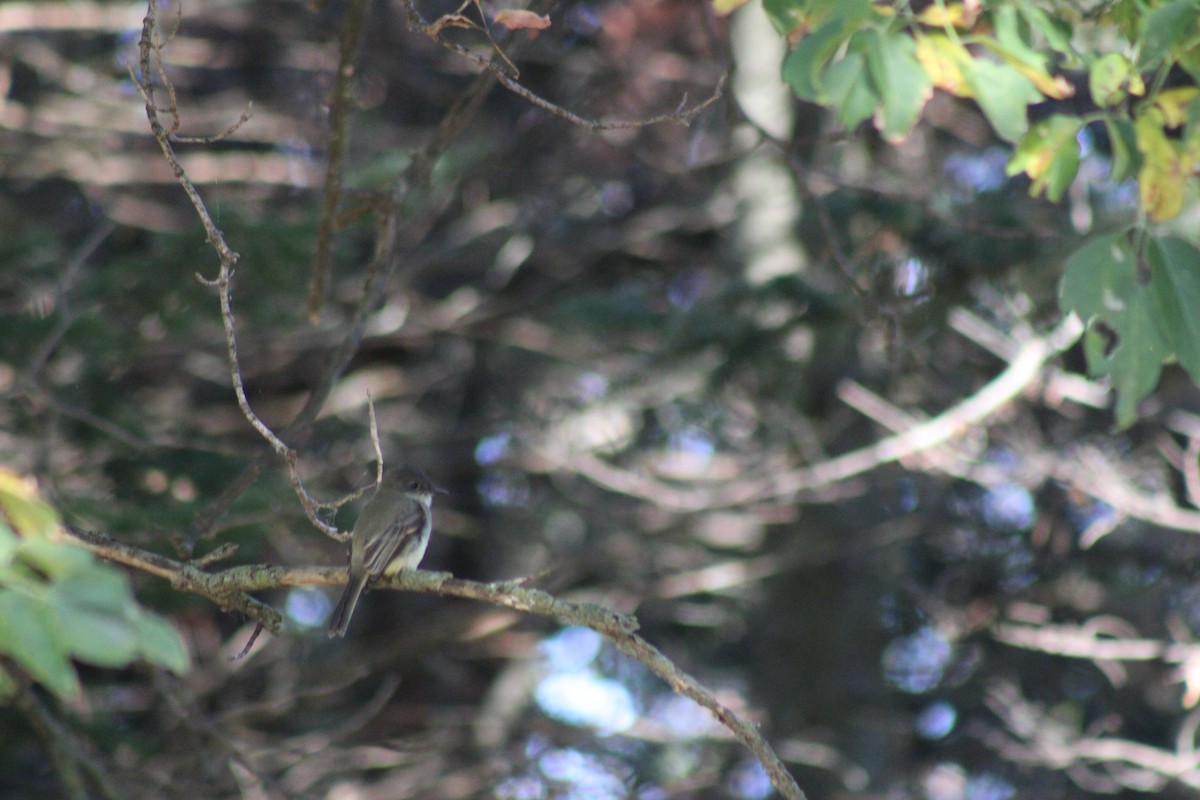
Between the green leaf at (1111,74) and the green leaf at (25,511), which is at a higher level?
the green leaf at (25,511)

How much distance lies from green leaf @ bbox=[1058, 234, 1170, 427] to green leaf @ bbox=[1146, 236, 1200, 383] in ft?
0.13

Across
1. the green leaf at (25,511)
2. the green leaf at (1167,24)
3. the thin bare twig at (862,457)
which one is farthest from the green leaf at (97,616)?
the thin bare twig at (862,457)

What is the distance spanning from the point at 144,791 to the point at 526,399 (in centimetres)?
402

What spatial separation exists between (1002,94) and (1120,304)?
26.5 inches

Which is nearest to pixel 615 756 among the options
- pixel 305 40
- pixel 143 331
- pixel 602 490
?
pixel 602 490

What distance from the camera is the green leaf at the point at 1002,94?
321 cm

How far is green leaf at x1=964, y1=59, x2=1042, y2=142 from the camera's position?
3209mm

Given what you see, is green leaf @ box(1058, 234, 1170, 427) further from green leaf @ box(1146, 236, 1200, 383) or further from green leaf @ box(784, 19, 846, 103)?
green leaf @ box(784, 19, 846, 103)

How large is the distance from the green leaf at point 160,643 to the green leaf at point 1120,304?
2434 mm

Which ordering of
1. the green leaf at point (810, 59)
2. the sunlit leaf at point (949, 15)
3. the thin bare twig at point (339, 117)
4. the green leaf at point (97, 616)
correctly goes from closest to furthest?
the green leaf at point (97, 616) → the green leaf at point (810, 59) → the sunlit leaf at point (949, 15) → the thin bare twig at point (339, 117)

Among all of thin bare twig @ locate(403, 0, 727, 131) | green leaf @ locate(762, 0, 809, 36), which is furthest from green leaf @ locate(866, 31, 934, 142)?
thin bare twig @ locate(403, 0, 727, 131)

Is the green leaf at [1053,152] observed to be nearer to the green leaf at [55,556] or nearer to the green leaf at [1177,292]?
the green leaf at [1177,292]

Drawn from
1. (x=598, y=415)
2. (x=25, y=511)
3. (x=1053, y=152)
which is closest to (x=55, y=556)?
(x=25, y=511)

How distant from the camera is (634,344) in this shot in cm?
809
